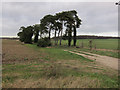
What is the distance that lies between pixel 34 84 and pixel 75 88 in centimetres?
192

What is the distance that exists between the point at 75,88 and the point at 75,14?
3696cm

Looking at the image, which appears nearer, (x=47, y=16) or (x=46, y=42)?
(x=46, y=42)

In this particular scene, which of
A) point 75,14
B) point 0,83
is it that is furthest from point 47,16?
point 0,83

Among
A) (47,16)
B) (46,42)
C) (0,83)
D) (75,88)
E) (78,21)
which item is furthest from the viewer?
(47,16)

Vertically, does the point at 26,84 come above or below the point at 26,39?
Answer: below

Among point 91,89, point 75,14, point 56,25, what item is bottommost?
point 91,89

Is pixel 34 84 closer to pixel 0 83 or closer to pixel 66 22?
pixel 0 83

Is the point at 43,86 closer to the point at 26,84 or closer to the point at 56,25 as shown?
the point at 26,84

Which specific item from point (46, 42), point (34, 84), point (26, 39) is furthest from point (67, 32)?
point (34, 84)

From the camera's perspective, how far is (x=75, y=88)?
12.8 feet

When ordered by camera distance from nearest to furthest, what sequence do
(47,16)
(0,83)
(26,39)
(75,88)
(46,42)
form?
1. (75,88)
2. (0,83)
3. (46,42)
4. (47,16)
5. (26,39)

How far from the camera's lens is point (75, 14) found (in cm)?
3719

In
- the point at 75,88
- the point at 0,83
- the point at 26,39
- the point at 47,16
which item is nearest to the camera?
the point at 75,88

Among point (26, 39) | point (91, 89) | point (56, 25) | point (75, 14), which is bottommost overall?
point (91, 89)
